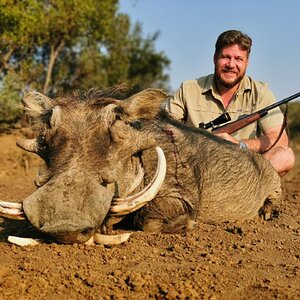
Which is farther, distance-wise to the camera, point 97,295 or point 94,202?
point 94,202

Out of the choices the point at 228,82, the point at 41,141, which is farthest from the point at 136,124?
the point at 228,82

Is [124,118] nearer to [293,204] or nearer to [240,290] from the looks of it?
[240,290]

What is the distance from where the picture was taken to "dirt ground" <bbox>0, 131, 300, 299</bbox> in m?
3.36

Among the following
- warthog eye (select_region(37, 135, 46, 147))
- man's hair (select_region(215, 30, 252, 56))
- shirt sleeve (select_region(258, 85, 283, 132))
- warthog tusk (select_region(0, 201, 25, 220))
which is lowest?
warthog tusk (select_region(0, 201, 25, 220))

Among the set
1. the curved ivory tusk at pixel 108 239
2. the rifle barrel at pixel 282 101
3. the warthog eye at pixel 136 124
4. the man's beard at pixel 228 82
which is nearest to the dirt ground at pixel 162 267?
the curved ivory tusk at pixel 108 239

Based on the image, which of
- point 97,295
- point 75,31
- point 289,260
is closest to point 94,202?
point 97,295

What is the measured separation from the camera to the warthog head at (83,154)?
3820 mm

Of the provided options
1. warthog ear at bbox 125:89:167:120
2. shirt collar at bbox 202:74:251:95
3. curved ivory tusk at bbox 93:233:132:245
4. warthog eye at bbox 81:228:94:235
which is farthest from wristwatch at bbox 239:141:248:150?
warthog eye at bbox 81:228:94:235

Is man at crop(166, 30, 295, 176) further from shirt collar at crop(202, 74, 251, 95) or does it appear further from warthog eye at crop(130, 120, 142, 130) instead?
warthog eye at crop(130, 120, 142, 130)

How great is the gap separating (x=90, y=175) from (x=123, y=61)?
66.5 feet

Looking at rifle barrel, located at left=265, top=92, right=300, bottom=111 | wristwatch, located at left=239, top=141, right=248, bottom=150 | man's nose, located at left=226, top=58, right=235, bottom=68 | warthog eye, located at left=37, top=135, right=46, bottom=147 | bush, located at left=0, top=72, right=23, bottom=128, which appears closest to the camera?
warthog eye, located at left=37, top=135, right=46, bottom=147

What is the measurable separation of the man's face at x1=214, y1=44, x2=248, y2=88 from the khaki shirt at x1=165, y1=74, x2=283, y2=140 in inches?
4.9

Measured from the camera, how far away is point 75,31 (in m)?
17.1

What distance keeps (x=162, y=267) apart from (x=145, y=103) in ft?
5.22
